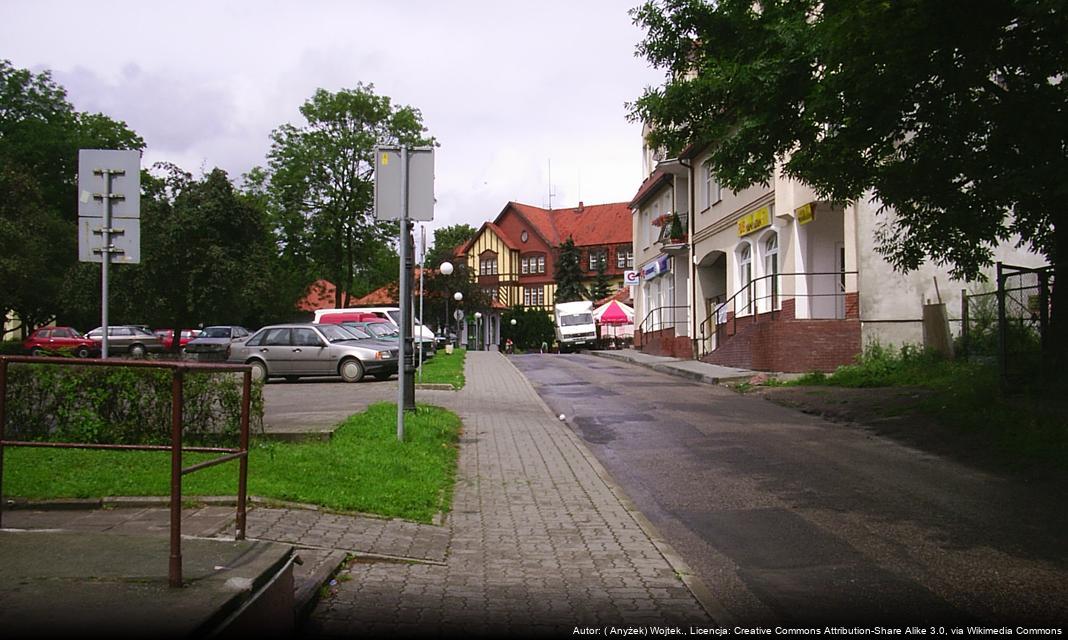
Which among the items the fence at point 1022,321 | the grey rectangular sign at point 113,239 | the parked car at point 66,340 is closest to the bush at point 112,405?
the grey rectangular sign at point 113,239

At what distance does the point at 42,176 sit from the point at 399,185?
136 ft

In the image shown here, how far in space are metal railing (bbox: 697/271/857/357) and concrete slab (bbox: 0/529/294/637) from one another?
1929 cm

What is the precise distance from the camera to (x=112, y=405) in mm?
7176

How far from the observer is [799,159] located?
1230 cm

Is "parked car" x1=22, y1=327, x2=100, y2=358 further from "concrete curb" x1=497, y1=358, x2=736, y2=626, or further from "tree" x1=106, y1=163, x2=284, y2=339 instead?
"concrete curb" x1=497, y1=358, x2=736, y2=626

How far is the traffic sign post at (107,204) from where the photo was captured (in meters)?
9.13

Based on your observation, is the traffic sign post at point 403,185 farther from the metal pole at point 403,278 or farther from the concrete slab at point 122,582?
the concrete slab at point 122,582

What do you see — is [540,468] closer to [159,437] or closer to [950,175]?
[159,437]

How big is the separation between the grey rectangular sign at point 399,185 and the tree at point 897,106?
4238 mm

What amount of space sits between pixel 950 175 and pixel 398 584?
862 cm

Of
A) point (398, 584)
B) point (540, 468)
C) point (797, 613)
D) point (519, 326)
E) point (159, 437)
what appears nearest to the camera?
point (797, 613)

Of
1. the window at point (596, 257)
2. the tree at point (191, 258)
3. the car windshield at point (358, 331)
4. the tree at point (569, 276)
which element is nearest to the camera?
the car windshield at point (358, 331)

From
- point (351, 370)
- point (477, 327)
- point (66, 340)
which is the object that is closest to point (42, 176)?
point (66, 340)

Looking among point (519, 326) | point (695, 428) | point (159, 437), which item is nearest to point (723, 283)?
point (695, 428)
